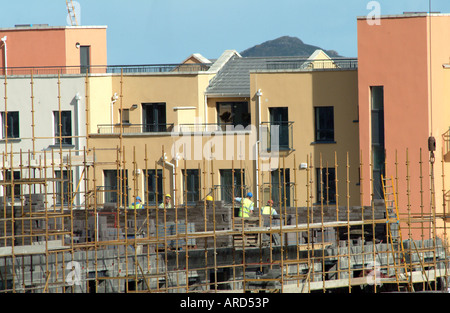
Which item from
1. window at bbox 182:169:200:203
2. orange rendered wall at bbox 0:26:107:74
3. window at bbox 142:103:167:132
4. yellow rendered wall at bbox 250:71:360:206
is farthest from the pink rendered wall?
orange rendered wall at bbox 0:26:107:74

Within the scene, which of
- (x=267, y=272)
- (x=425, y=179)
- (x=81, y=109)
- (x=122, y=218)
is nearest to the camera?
(x=267, y=272)

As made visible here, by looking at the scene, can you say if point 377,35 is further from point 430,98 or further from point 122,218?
point 122,218

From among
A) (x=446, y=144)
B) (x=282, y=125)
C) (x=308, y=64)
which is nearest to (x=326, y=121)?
(x=282, y=125)

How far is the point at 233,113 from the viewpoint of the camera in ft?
132

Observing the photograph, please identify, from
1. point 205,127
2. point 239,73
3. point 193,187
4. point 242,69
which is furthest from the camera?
point 242,69

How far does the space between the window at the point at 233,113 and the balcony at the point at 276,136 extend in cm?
262

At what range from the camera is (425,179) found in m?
32.6

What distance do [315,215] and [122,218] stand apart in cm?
546

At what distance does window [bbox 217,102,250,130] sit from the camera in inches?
1566

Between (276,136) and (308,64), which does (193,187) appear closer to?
(276,136)

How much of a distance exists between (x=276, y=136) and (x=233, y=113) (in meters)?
3.46

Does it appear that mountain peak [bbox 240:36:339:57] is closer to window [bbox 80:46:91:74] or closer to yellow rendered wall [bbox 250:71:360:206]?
window [bbox 80:46:91:74]

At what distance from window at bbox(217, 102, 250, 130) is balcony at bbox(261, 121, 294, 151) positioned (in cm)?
262

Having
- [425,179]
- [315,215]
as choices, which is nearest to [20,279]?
[315,215]
